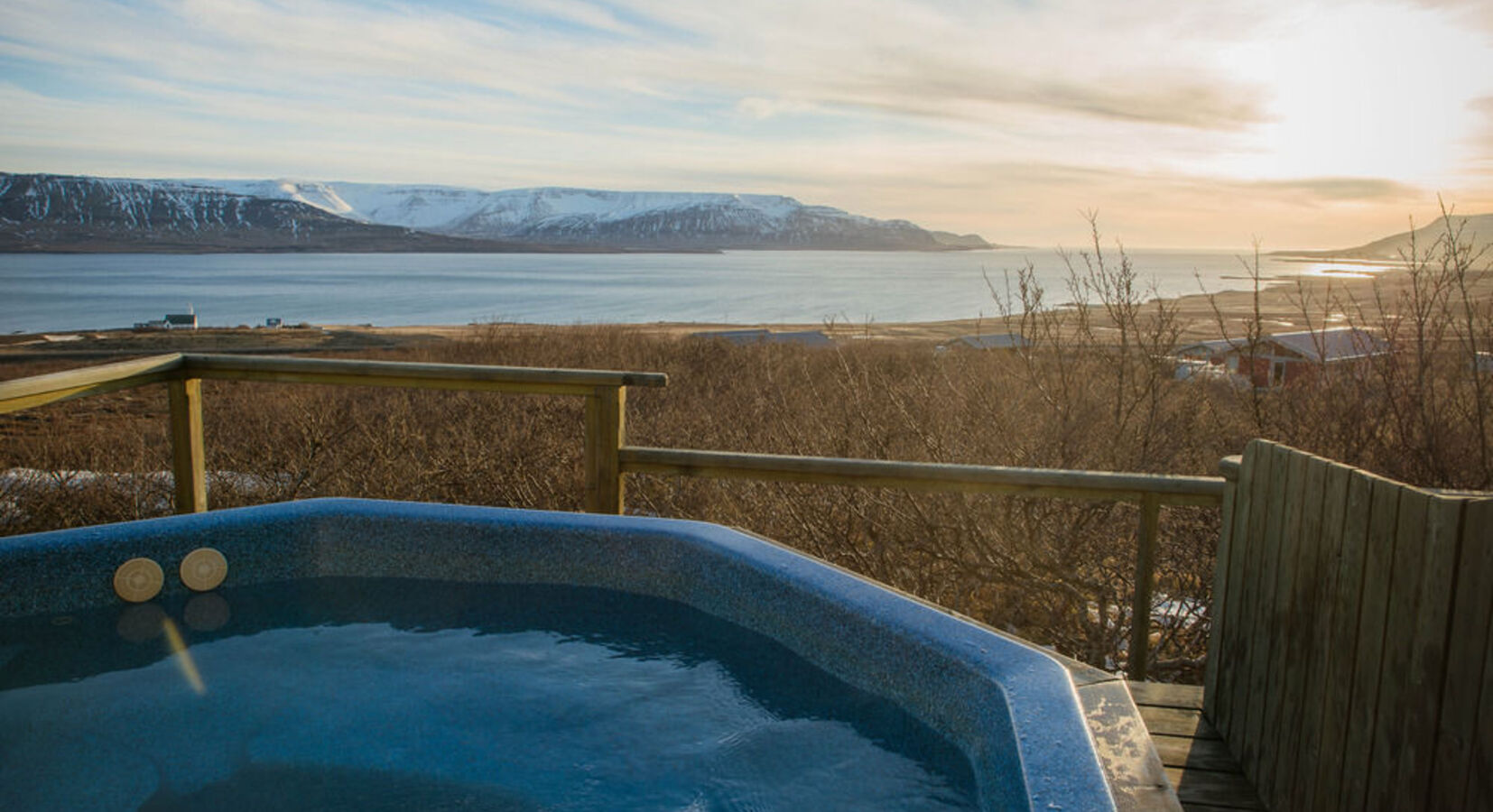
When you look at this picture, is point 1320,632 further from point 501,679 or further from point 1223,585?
point 501,679

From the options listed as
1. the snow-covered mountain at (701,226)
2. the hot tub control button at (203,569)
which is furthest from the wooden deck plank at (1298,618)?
the snow-covered mountain at (701,226)

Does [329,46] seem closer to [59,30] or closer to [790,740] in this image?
[59,30]

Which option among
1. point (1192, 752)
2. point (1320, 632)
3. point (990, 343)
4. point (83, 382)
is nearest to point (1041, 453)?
point (990, 343)

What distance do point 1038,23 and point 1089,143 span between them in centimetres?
722

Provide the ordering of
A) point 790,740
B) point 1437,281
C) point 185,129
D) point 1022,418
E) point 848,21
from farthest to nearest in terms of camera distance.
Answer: point 185,129
point 848,21
point 1022,418
point 1437,281
point 790,740

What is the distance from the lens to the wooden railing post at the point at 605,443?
9.95 ft

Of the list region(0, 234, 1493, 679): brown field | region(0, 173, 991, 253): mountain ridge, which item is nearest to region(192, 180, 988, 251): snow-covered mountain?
region(0, 173, 991, 253): mountain ridge

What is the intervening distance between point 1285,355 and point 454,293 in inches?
2402

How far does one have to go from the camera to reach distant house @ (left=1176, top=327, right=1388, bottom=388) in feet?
16.2

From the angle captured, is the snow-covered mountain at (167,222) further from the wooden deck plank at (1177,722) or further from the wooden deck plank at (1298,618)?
the wooden deck plank at (1298,618)

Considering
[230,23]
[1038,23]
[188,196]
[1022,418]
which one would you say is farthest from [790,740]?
[188,196]

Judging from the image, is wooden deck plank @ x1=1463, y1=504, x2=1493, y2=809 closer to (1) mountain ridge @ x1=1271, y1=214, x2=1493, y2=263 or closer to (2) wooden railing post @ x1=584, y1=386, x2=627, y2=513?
(2) wooden railing post @ x1=584, y1=386, x2=627, y2=513

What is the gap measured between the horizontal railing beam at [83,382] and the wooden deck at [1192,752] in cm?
294

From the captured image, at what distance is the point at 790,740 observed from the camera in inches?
87.0
